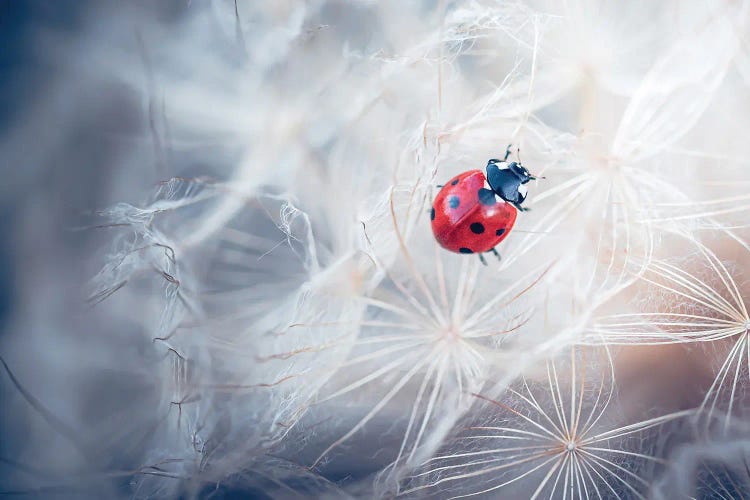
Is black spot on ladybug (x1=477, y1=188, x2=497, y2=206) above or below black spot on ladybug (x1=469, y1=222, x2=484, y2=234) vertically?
above

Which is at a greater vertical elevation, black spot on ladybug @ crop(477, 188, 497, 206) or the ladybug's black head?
the ladybug's black head

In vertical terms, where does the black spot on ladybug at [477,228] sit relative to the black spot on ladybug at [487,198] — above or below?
below

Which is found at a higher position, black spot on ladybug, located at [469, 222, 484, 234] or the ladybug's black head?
the ladybug's black head
